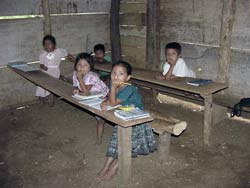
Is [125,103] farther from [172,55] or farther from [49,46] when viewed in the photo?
[49,46]

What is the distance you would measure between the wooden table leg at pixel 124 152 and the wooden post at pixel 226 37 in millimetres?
2947

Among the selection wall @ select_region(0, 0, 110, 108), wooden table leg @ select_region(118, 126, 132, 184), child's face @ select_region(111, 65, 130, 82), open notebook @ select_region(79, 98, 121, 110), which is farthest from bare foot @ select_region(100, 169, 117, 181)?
wall @ select_region(0, 0, 110, 108)

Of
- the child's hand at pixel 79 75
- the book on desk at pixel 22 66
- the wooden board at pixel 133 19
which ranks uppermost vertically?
the wooden board at pixel 133 19

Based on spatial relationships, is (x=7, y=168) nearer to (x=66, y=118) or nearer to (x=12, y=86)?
(x=66, y=118)

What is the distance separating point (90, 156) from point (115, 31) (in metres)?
3.79

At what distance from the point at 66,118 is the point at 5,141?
1252mm

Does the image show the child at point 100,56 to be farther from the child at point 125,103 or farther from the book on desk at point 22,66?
the child at point 125,103

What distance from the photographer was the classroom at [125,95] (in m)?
4.13

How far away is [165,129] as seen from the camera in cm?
420

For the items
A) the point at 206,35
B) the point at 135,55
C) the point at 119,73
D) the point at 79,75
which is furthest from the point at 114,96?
the point at 135,55

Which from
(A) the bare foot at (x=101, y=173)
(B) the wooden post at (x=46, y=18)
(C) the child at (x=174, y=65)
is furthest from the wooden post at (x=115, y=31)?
(A) the bare foot at (x=101, y=173)

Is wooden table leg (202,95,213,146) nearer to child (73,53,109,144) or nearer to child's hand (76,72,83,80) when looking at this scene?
child (73,53,109,144)

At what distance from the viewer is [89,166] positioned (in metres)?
4.51

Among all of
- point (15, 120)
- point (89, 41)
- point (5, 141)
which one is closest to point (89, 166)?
point (5, 141)
